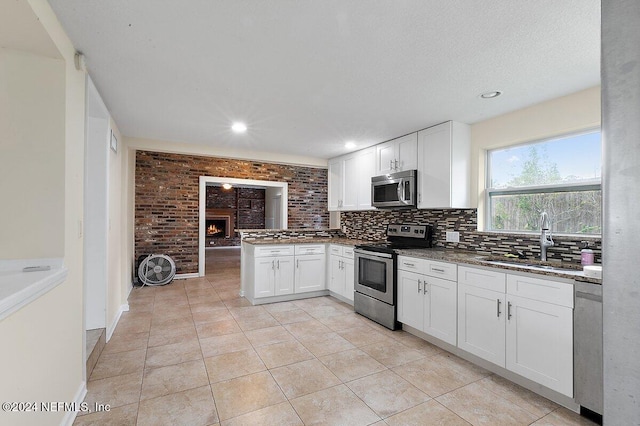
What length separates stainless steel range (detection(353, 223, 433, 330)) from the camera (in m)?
3.35

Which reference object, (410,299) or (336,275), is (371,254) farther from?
(336,275)

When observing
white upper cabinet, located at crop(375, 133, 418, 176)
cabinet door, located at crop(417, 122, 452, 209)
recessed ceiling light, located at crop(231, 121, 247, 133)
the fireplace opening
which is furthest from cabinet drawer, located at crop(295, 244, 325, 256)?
the fireplace opening

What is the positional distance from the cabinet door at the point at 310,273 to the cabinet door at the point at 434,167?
1.77m

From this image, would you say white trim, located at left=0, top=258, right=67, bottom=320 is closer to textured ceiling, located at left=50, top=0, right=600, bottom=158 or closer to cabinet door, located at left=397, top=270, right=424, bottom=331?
textured ceiling, located at left=50, top=0, right=600, bottom=158

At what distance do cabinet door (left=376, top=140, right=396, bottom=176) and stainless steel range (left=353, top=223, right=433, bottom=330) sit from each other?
30.6 inches

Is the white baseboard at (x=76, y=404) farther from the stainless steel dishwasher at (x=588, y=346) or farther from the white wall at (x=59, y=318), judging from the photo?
the stainless steel dishwasher at (x=588, y=346)

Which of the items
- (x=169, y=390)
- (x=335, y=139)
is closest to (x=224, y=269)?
(x=335, y=139)

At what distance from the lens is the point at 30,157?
172 cm

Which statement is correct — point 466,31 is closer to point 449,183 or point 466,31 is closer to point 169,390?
point 449,183

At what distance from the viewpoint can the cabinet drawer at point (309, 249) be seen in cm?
445

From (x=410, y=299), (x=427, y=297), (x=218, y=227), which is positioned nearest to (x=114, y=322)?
(x=410, y=299)

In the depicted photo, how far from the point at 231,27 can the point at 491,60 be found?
1715 millimetres

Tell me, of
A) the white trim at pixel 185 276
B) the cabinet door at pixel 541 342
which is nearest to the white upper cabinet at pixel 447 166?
the cabinet door at pixel 541 342

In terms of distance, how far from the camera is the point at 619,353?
0.61 m
